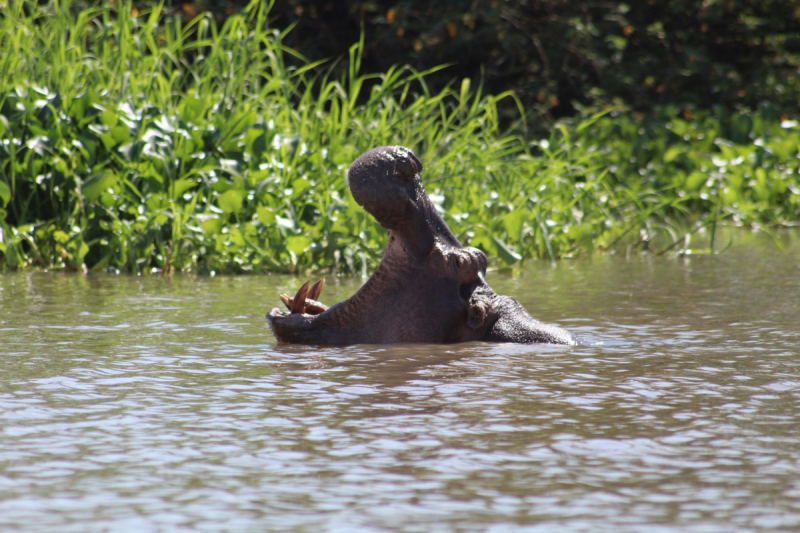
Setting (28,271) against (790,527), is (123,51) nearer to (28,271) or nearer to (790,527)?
(28,271)

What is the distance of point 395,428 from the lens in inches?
92.6

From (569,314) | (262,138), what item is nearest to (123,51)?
(262,138)

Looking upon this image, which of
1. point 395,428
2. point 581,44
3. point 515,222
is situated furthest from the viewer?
point 581,44

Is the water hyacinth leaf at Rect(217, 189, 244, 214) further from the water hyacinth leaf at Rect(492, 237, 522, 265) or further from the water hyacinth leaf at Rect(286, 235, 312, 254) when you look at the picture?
the water hyacinth leaf at Rect(492, 237, 522, 265)

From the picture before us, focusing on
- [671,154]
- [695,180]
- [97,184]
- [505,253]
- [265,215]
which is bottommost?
[505,253]

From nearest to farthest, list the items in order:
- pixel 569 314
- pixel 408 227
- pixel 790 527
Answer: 1. pixel 790 527
2. pixel 408 227
3. pixel 569 314

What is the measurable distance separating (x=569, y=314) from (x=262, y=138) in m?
2.51

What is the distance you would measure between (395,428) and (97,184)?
3.67 metres

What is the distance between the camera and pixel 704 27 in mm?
12148

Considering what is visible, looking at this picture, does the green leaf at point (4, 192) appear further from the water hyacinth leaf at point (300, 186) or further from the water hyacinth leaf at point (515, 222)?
the water hyacinth leaf at point (515, 222)

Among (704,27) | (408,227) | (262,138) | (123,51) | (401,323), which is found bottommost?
(401,323)

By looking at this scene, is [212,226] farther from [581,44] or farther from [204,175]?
[581,44]

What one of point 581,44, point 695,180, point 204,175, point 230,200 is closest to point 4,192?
point 204,175

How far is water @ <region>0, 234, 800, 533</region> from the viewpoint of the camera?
1.84 metres
